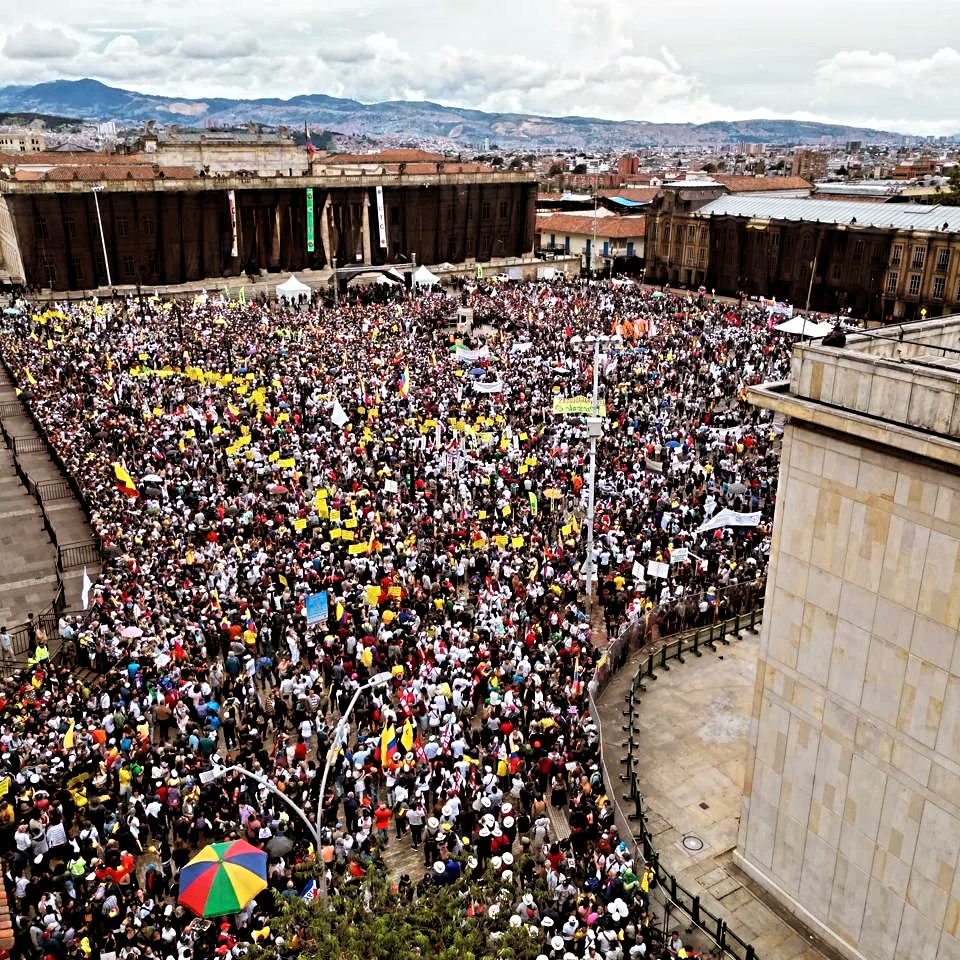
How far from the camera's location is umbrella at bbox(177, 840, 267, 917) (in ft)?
41.9

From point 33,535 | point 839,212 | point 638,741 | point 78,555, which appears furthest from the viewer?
point 839,212

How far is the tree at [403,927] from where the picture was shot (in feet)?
38.0

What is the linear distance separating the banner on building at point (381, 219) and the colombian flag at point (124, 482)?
54688 millimetres

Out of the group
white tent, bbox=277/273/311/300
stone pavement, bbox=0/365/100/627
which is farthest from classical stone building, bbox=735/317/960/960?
white tent, bbox=277/273/311/300

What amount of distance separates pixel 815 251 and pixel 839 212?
4.53m

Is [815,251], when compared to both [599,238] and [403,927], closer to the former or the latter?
[599,238]

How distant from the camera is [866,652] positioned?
12.8m

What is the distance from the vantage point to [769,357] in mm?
45156

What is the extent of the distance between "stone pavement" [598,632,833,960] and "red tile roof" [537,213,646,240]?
226ft

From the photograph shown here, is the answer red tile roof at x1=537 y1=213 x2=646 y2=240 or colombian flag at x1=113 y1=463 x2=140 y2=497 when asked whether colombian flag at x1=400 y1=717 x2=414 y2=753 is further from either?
red tile roof at x1=537 y1=213 x2=646 y2=240

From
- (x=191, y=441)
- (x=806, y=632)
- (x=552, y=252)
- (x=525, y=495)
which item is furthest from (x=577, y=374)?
(x=552, y=252)

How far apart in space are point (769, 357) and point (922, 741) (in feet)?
116

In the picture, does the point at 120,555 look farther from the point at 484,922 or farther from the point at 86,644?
the point at 484,922

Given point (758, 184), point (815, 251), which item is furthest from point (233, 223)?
point (758, 184)
